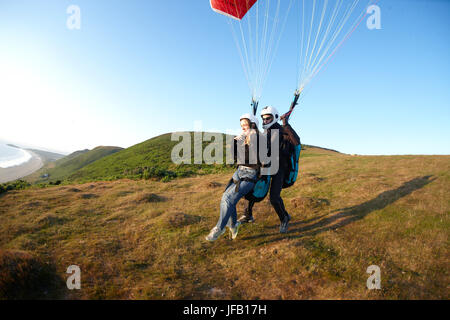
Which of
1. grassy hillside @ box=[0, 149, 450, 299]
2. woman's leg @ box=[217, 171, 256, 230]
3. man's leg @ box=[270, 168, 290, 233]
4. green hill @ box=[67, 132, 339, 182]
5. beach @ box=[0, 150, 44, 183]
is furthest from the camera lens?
beach @ box=[0, 150, 44, 183]

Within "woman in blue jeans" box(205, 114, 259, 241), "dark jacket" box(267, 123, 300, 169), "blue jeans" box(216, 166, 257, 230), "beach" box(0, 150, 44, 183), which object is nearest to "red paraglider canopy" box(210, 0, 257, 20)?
"dark jacket" box(267, 123, 300, 169)

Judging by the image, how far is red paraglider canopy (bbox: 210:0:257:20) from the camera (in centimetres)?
1063

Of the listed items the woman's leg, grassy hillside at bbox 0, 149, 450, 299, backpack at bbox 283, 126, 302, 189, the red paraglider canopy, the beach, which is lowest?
the beach

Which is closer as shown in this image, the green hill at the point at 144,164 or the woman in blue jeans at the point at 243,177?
the woman in blue jeans at the point at 243,177

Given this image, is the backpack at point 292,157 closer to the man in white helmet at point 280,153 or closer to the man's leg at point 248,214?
the man in white helmet at point 280,153

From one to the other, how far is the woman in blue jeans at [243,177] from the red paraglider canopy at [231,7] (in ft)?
27.3

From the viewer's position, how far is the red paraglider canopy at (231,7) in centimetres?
1063

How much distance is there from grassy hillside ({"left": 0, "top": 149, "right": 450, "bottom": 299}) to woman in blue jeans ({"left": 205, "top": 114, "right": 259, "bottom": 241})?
798mm

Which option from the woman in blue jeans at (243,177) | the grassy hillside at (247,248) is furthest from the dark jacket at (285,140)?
the grassy hillside at (247,248)

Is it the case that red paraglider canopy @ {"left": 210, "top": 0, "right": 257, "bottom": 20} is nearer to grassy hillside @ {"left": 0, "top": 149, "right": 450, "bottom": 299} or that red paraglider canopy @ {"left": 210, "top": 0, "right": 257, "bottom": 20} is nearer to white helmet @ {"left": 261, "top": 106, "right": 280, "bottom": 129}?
white helmet @ {"left": 261, "top": 106, "right": 280, "bottom": 129}

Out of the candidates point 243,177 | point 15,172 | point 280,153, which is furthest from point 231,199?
point 15,172

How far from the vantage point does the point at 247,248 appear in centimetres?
537

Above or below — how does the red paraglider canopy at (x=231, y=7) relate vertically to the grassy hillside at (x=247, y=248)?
above
